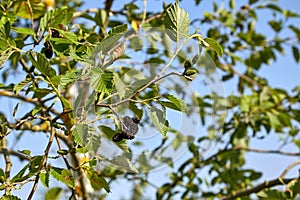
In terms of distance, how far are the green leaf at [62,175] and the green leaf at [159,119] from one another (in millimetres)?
151

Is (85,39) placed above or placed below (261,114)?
below

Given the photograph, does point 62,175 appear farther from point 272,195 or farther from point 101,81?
point 272,195

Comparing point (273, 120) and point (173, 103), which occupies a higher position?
point (273, 120)

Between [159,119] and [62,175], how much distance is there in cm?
16

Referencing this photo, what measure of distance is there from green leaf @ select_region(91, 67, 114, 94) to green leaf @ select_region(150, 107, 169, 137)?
8cm

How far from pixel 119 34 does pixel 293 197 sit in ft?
2.31

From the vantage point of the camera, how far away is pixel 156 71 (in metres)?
0.80

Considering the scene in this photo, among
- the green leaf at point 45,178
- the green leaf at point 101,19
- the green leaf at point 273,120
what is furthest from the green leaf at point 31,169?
the green leaf at point 273,120

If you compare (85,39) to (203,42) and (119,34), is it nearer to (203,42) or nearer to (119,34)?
(119,34)

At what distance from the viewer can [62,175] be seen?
2.31 ft

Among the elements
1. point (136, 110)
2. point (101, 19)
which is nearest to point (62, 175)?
point (136, 110)

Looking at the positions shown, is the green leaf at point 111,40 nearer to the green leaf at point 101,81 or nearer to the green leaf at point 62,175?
the green leaf at point 101,81

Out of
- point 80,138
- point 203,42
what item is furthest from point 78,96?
point 203,42

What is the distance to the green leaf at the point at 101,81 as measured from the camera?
2.09 feet
